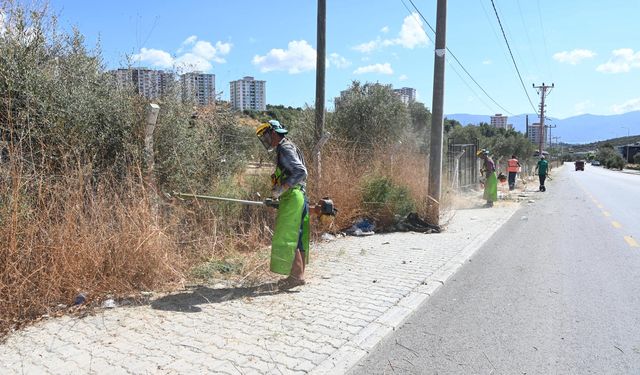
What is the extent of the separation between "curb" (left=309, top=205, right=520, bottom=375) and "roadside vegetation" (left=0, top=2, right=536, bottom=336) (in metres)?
1.82

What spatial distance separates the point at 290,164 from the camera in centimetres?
552

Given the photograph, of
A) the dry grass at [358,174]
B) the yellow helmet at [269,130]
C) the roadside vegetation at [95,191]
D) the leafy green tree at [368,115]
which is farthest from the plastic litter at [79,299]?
the leafy green tree at [368,115]

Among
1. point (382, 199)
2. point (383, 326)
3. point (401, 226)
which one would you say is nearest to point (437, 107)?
point (382, 199)

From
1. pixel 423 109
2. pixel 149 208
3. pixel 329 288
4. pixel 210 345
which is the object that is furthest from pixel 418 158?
pixel 423 109

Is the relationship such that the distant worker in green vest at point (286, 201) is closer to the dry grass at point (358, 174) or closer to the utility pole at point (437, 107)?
the dry grass at point (358, 174)

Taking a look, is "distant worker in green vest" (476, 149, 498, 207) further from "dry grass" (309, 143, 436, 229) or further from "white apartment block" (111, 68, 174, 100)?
"white apartment block" (111, 68, 174, 100)

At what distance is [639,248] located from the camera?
28.4ft

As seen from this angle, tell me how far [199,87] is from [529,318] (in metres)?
6.56

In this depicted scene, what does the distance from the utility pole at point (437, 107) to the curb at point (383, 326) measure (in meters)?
3.24

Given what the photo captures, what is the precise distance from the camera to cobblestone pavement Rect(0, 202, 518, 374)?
3713 mm

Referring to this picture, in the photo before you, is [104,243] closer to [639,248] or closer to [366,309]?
[366,309]

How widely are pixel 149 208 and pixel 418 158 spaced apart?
352 inches

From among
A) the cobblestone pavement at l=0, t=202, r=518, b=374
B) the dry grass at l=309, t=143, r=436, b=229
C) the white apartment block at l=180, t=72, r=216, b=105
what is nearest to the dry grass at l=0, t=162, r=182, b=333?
the cobblestone pavement at l=0, t=202, r=518, b=374

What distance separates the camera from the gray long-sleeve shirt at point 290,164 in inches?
217
